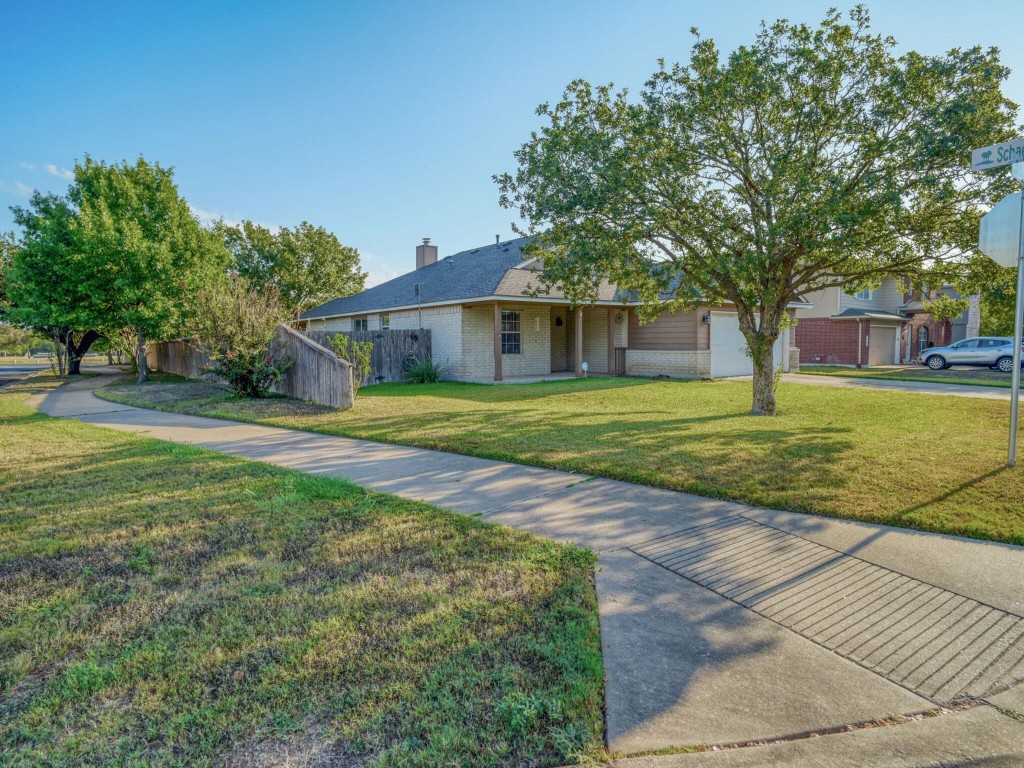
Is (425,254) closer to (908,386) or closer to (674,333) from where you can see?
(674,333)

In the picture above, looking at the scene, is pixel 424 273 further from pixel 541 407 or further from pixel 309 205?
pixel 541 407

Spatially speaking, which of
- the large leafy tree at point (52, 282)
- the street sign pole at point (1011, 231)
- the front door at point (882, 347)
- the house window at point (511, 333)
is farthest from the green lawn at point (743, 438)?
the front door at point (882, 347)

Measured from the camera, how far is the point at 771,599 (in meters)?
3.26

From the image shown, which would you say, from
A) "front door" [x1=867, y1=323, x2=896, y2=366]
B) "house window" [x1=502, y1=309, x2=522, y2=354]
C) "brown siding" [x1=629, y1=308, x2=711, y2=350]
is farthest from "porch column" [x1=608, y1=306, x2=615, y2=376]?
"front door" [x1=867, y1=323, x2=896, y2=366]

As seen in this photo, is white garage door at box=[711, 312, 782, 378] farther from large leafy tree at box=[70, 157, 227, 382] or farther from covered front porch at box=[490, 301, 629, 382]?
large leafy tree at box=[70, 157, 227, 382]

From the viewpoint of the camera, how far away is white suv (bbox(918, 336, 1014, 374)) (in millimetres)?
22031

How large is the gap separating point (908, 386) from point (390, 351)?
52.4 ft

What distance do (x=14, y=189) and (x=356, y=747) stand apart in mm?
33967

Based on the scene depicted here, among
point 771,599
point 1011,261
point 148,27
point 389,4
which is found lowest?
point 771,599

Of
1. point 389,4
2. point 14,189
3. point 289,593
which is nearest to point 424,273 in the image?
point 389,4

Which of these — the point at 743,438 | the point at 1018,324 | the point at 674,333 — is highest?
the point at 674,333

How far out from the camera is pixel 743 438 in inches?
313

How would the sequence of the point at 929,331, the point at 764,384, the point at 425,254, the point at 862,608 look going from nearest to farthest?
the point at 862,608 → the point at 764,384 → the point at 425,254 → the point at 929,331

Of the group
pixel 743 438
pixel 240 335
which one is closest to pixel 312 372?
pixel 240 335
